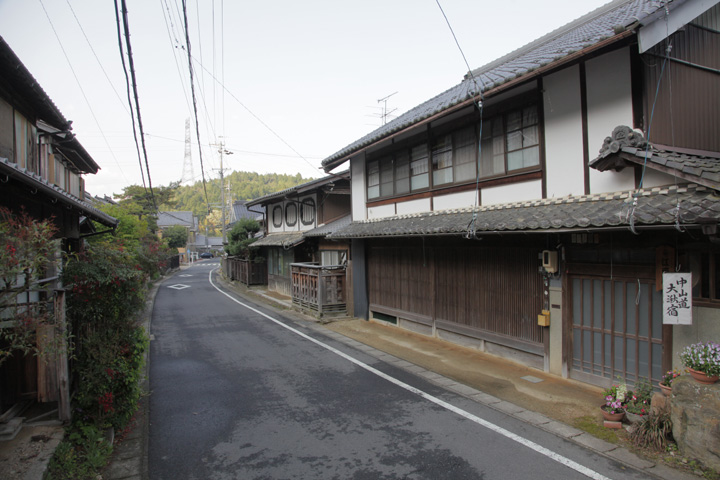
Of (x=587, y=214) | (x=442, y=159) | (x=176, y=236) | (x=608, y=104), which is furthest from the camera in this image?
(x=176, y=236)

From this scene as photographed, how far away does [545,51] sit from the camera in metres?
9.16

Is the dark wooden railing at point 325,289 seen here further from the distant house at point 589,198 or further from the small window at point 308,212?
the small window at point 308,212

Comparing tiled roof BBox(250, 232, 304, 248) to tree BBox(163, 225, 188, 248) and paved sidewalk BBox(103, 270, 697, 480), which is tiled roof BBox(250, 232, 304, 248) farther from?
tree BBox(163, 225, 188, 248)

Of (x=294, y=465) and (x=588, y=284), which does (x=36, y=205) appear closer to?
(x=294, y=465)

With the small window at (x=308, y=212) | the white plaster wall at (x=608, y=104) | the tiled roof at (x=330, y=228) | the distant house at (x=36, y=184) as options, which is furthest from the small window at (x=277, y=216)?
the white plaster wall at (x=608, y=104)

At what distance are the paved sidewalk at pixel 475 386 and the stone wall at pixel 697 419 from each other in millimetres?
342

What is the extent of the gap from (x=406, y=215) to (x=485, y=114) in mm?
3918

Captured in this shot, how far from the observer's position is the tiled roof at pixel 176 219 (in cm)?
6971

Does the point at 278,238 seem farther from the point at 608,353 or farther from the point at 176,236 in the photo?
the point at 176,236

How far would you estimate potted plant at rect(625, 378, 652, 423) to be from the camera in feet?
18.3

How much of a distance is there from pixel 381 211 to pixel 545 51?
264 inches

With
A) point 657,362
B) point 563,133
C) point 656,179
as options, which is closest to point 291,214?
point 563,133

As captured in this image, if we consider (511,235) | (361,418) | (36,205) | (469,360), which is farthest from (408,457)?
(36,205)

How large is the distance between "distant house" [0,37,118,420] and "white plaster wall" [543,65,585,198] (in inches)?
322
